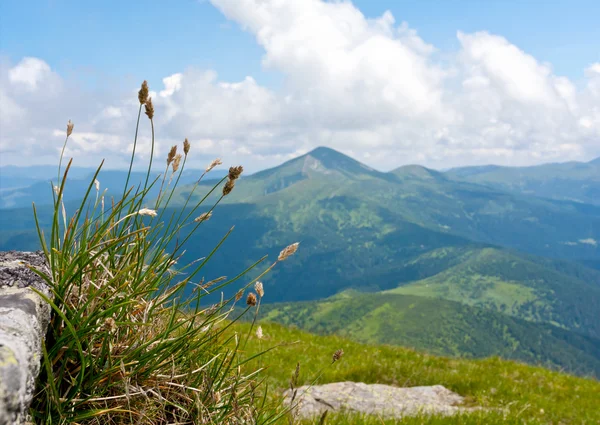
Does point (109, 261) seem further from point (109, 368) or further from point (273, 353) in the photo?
point (273, 353)

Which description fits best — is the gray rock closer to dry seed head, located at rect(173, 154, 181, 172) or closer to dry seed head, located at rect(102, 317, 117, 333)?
dry seed head, located at rect(102, 317, 117, 333)

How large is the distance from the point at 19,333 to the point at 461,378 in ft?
38.6

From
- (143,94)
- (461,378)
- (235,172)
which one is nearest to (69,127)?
A: (143,94)

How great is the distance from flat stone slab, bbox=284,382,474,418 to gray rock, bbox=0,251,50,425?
5.72 metres

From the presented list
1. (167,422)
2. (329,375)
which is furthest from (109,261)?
(329,375)

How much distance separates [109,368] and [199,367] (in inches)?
37.0

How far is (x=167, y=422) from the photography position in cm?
382

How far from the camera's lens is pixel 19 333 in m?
2.54

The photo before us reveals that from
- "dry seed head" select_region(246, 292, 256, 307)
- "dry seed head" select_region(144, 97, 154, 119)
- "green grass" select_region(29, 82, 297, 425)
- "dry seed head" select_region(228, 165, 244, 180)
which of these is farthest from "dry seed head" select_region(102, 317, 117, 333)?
"dry seed head" select_region(144, 97, 154, 119)

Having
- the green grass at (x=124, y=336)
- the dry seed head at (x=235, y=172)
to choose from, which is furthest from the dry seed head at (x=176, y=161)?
the dry seed head at (x=235, y=172)

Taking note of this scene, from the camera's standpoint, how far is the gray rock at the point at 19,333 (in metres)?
2.18

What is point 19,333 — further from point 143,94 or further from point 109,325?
point 143,94

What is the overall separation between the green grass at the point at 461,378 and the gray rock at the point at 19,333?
4.55m

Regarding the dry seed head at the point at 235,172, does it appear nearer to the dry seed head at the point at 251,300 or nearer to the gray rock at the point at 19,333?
the dry seed head at the point at 251,300
